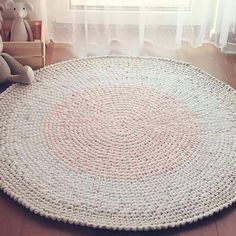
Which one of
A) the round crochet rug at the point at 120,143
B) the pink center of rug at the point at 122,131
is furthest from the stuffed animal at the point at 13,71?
the pink center of rug at the point at 122,131

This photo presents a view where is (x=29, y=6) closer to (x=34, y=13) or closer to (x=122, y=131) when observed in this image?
(x=34, y=13)

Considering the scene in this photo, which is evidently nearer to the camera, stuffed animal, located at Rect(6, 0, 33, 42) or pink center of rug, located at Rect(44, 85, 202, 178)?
pink center of rug, located at Rect(44, 85, 202, 178)

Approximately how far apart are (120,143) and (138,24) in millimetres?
719

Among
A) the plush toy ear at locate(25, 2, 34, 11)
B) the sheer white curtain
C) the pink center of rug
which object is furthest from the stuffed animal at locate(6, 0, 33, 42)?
the pink center of rug

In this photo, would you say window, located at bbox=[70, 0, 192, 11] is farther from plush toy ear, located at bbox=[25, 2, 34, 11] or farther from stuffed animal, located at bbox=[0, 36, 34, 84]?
stuffed animal, located at bbox=[0, 36, 34, 84]

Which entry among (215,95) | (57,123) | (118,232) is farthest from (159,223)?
(215,95)

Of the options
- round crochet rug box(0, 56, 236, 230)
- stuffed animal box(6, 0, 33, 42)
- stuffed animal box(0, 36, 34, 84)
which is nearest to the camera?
round crochet rug box(0, 56, 236, 230)

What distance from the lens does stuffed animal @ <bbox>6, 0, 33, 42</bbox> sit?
6.95 feet

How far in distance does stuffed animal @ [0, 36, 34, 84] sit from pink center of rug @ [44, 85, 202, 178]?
0.63ft

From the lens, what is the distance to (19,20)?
7.02 feet

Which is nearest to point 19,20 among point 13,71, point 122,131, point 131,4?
point 13,71

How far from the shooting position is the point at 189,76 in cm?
212

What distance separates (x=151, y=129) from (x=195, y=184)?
1.01 feet

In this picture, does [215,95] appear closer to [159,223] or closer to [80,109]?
[80,109]
